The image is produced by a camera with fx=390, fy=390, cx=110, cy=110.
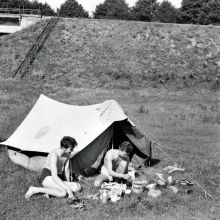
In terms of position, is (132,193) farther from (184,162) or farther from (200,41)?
(200,41)

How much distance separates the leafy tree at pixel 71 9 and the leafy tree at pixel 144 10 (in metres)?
11.1

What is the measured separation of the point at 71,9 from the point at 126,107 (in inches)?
2252

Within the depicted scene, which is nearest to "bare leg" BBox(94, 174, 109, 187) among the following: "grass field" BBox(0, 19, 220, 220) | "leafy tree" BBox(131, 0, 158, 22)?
"grass field" BBox(0, 19, 220, 220)

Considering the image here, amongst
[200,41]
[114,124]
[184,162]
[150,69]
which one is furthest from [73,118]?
[200,41]

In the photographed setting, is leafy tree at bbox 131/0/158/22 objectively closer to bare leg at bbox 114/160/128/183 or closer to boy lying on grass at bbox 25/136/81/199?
bare leg at bbox 114/160/128/183

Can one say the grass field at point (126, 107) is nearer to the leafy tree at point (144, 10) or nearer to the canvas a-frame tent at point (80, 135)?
the canvas a-frame tent at point (80, 135)

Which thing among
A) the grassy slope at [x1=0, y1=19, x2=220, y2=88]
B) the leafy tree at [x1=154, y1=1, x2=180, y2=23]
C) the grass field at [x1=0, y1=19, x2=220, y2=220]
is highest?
the leafy tree at [x1=154, y1=1, x2=180, y2=23]

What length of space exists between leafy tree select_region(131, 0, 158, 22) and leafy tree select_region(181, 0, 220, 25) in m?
5.74

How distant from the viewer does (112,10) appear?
6569 centimetres

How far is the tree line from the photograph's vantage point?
198 feet

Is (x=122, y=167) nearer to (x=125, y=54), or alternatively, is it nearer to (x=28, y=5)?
(x=125, y=54)

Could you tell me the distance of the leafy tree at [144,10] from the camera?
65812 mm

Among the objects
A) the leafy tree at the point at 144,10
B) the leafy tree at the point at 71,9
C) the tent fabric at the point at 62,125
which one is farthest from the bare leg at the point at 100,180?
the leafy tree at the point at 71,9

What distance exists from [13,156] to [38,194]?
9.41 ft
